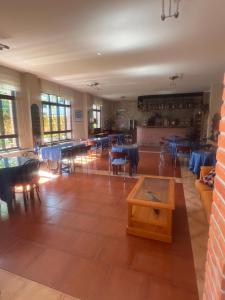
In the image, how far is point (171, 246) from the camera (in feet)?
6.57

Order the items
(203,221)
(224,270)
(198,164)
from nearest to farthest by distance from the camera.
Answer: (224,270) → (203,221) → (198,164)

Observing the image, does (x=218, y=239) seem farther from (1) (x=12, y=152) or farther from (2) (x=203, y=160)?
(1) (x=12, y=152)

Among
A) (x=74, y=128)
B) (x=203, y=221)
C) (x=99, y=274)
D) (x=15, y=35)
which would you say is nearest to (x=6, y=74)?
(x=15, y=35)

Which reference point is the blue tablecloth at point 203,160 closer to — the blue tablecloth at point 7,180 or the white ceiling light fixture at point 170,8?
the white ceiling light fixture at point 170,8

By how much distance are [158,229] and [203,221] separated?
783mm

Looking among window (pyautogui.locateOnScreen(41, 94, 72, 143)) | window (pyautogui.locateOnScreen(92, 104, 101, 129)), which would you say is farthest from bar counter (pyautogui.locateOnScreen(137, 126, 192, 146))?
window (pyautogui.locateOnScreen(41, 94, 72, 143))

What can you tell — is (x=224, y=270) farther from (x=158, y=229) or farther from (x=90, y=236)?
(x=90, y=236)

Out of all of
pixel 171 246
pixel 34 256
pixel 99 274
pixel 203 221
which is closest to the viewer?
pixel 99 274

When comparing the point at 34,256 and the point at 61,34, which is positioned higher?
the point at 61,34

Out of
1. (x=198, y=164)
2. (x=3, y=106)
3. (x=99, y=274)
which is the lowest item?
(x=99, y=274)

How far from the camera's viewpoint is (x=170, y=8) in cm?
228

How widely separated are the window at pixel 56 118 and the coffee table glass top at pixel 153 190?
510 centimetres

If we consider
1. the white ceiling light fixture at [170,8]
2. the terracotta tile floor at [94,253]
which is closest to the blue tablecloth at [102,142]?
the terracotta tile floor at [94,253]

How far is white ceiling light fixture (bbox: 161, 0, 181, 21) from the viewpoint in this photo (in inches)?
85.8
